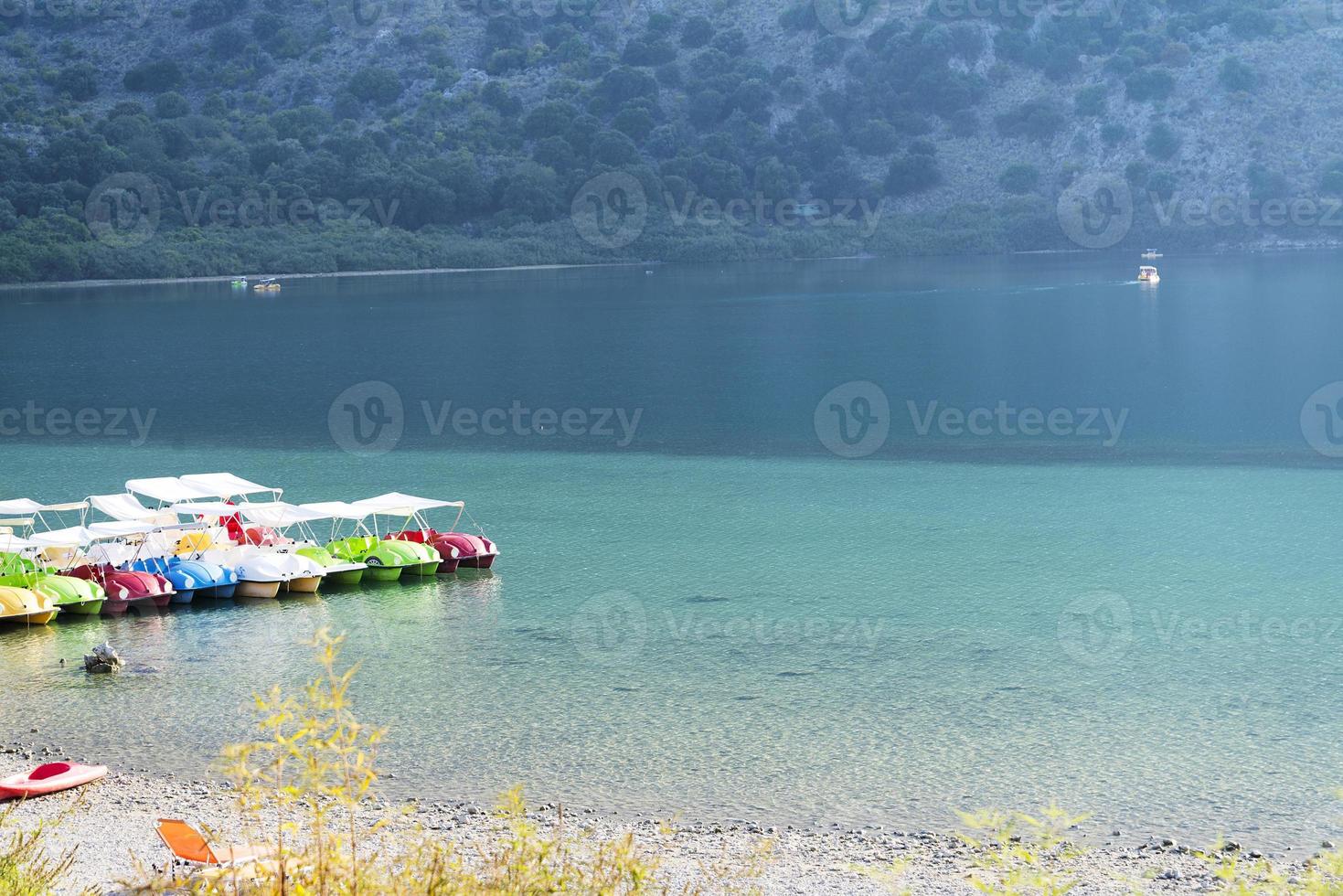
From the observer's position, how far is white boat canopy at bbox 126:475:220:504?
25625 mm

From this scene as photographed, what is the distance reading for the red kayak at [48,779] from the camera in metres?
13.9

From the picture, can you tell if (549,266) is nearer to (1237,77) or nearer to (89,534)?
(1237,77)

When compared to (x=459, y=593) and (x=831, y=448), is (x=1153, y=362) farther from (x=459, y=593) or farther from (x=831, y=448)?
Result: (x=459, y=593)

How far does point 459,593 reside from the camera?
22922mm

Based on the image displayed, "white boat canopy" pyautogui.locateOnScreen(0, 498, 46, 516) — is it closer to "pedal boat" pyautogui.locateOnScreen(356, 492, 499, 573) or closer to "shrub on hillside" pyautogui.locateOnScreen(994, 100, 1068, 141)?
"pedal boat" pyautogui.locateOnScreen(356, 492, 499, 573)

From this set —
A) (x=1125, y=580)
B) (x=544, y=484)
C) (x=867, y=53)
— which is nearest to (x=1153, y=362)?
(x=544, y=484)

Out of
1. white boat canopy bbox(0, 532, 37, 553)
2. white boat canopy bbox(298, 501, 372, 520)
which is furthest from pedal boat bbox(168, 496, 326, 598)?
white boat canopy bbox(0, 532, 37, 553)

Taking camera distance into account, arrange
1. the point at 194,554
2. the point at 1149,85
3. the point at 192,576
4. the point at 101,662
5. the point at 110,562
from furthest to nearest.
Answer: the point at 1149,85, the point at 194,554, the point at 110,562, the point at 192,576, the point at 101,662

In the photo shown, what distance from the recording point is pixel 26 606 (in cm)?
2044

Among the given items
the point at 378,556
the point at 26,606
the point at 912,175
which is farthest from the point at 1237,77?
the point at 26,606

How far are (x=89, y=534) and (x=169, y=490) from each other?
322 cm

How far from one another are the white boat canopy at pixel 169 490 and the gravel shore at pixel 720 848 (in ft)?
37.6

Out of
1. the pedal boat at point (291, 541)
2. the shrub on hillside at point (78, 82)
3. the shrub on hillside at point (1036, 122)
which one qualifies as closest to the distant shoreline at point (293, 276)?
the shrub on hillside at point (78, 82)

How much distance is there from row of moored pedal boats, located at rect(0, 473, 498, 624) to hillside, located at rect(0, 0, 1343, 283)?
9168 centimetres
